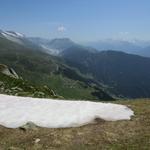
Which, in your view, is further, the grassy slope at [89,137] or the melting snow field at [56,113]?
the melting snow field at [56,113]

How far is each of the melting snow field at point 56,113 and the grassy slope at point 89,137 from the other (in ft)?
4.46

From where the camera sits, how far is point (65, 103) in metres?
35.5

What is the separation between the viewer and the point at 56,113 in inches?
1262

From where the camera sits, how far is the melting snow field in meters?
30.0

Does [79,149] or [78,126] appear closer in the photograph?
[79,149]

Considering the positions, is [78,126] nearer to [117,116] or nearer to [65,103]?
[117,116]

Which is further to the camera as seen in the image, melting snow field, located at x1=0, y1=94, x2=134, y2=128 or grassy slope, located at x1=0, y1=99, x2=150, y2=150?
melting snow field, located at x1=0, y1=94, x2=134, y2=128

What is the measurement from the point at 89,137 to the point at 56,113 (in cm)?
731

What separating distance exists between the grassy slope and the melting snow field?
4.46 feet

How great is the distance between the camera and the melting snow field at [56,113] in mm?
29953

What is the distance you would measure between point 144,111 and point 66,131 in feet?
33.5

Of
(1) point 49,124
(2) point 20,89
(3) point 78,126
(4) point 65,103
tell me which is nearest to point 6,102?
(4) point 65,103

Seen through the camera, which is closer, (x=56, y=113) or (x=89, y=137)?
(x=89, y=137)

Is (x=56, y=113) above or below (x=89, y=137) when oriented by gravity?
below
